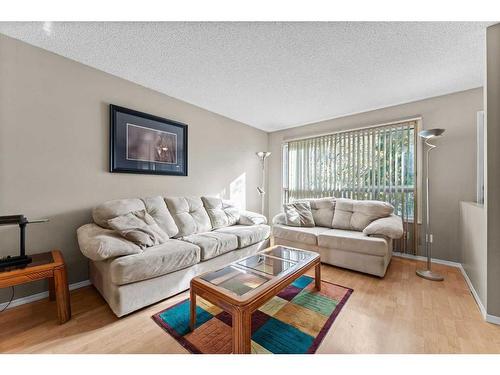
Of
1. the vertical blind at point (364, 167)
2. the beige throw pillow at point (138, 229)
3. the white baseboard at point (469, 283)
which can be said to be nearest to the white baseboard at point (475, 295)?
the white baseboard at point (469, 283)

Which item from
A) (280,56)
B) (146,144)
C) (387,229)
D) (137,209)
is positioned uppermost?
(280,56)

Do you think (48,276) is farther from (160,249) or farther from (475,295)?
(475,295)

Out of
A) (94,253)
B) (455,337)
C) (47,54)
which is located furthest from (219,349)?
(47,54)

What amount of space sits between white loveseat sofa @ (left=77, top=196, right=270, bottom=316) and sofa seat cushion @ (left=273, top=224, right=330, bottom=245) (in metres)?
0.24

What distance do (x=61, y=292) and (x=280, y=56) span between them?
274 centimetres

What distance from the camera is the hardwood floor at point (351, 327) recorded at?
130 centimetres

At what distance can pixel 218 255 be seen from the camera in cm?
228

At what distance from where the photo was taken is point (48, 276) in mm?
1481

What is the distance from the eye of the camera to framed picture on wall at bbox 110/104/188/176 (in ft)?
7.68

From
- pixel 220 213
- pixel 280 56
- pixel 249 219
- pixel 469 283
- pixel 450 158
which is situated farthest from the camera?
pixel 249 219

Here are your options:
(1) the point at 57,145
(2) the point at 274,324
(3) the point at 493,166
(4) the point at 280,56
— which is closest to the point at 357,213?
(3) the point at 493,166

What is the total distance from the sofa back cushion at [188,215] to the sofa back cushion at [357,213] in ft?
6.62

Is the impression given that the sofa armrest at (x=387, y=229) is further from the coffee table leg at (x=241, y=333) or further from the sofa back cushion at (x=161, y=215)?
the sofa back cushion at (x=161, y=215)
